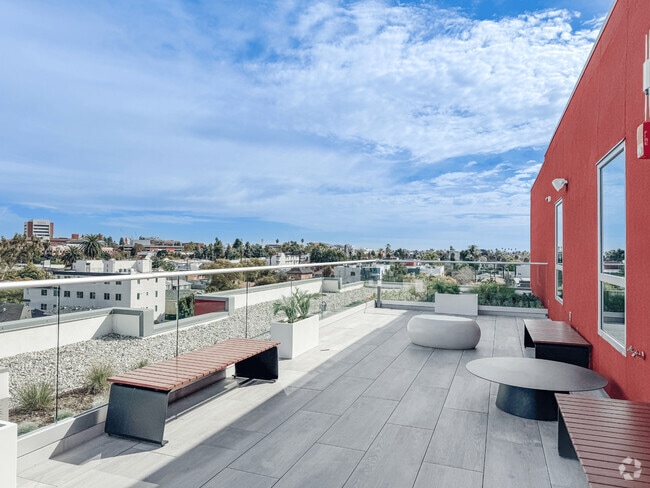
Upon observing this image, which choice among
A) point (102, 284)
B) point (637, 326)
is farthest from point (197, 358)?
point (637, 326)

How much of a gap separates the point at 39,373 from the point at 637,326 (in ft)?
13.5

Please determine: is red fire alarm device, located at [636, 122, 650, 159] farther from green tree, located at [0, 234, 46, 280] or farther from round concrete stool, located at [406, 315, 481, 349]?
green tree, located at [0, 234, 46, 280]

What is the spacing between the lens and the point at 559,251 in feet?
24.6

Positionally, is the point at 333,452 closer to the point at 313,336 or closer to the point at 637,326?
the point at 637,326

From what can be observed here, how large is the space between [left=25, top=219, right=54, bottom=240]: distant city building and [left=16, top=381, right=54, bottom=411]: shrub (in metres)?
90.0

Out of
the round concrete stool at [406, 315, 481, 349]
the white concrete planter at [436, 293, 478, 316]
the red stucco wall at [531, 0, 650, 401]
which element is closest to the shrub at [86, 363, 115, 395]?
the red stucco wall at [531, 0, 650, 401]

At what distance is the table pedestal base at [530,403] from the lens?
3.63m

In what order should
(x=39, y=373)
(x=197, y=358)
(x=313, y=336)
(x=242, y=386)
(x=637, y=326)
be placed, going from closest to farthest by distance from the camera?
(x=39, y=373), (x=637, y=326), (x=197, y=358), (x=242, y=386), (x=313, y=336)

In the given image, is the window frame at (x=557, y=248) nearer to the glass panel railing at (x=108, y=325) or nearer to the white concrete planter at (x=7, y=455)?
the glass panel railing at (x=108, y=325)

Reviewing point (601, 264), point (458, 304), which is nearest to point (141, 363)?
point (601, 264)

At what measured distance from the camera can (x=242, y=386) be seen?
438cm

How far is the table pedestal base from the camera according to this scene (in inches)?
143

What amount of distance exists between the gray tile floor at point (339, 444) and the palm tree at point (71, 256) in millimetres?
76541

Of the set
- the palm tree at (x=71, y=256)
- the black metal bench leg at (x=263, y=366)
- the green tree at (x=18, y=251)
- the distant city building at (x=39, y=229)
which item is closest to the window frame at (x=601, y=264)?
the black metal bench leg at (x=263, y=366)
